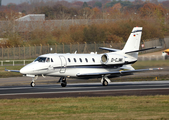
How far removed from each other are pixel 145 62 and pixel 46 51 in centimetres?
3042

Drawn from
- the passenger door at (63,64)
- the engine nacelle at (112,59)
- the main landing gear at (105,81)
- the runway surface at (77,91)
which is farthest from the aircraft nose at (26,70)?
the engine nacelle at (112,59)

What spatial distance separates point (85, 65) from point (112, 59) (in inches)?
106

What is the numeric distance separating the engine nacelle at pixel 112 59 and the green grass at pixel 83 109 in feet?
37.2

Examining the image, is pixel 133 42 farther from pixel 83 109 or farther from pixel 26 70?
pixel 83 109

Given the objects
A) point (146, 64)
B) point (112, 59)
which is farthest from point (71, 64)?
point (146, 64)

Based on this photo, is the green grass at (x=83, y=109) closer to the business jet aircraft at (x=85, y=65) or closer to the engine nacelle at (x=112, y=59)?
the business jet aircraft at (x=85, y=65)

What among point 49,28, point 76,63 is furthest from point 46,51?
point 76,63

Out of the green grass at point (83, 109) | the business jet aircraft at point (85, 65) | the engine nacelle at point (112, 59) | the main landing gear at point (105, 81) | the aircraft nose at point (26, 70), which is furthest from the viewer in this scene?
the engine nacelle at point (112, 59)

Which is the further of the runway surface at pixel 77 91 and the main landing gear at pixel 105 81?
the main landing gear at pixel 105 81

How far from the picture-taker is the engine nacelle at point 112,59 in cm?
3014

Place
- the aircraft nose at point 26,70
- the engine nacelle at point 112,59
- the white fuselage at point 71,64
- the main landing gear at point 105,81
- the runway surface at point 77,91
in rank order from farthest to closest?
the engine nacelle at point 112,59
the main landing gear at point 105,81
the white fuselage at point 71,64
the aircraft nose at point 26,70
the runway surface at point 77,91

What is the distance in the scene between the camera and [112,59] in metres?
30.3

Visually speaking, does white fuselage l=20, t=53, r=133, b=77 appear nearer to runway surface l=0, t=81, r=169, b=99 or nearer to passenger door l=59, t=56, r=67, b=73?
passenger door l=59, t=56, r=67, b=73

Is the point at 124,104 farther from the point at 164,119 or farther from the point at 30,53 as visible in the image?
the point at 30,53
